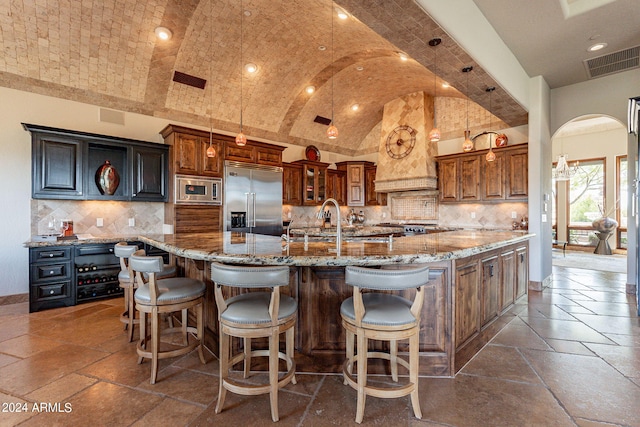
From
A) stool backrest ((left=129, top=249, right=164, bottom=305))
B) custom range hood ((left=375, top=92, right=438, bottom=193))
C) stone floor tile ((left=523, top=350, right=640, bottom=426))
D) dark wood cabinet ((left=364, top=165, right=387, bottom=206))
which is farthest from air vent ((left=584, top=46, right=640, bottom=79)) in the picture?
stool backrest ((left=129, top=249, right=164, bottom=305))

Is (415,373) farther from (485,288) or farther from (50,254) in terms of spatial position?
(50,254)

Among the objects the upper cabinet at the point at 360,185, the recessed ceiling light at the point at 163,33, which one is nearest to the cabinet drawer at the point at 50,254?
the recessed ceiling light at the point at 163,33

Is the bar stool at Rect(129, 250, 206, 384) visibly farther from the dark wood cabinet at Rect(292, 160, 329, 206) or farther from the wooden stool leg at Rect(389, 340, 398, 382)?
the dark wood cabinet at Rect(292, 160, 329, 206)

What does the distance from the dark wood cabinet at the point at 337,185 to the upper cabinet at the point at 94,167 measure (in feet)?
13.5

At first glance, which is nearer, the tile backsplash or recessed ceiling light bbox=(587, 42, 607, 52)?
recessed ceiling light bbox=(587, 42, 607, 52)

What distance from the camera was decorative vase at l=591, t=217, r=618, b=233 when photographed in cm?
812

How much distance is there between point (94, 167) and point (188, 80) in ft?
7.07

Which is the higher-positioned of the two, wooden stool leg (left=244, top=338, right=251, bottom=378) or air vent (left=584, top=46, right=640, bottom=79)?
air vent (left=584, top=46, right=640, bottom=79)

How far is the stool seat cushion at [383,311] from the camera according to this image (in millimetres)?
1816

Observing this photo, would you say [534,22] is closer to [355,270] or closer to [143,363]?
[355,270]

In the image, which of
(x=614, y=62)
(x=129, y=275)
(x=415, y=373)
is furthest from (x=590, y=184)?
(x=129, y=275)

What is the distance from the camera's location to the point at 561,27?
3561 millimetres

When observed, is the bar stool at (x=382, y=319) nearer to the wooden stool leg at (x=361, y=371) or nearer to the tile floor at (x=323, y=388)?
the wooden stool leg at (x=361, y=371)

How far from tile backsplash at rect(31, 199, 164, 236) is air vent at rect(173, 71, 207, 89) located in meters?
2.26
